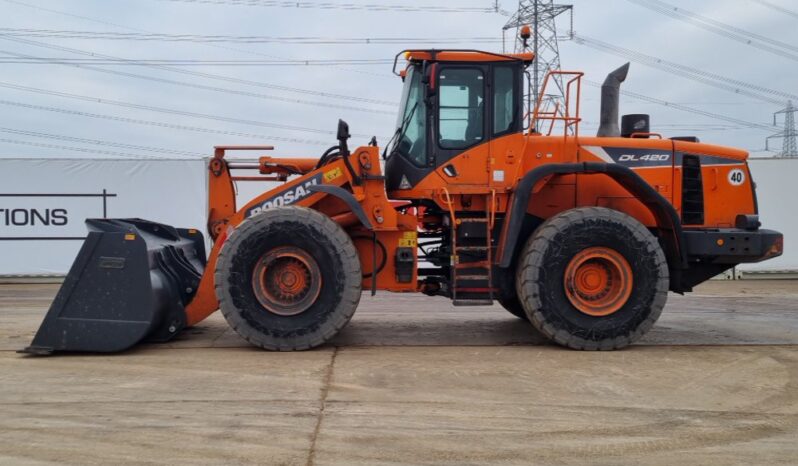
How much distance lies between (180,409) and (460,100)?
3.94 metres

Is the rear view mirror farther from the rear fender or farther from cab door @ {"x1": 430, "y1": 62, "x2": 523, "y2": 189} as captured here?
the rear fender

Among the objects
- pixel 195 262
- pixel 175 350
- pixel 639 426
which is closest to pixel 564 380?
pixel 639 426

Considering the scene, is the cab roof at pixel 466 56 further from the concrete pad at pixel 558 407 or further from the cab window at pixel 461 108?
the concrete pad at pixel 558 407

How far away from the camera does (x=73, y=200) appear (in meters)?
15.2

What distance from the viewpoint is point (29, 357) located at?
20.3 feet

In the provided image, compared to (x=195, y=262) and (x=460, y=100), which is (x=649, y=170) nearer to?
(x=460, y=100)

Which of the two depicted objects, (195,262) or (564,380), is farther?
(195,262)

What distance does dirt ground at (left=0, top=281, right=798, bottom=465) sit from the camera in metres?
3.89

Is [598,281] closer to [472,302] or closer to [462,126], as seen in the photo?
[472,302]

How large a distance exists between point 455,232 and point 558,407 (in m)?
2.50

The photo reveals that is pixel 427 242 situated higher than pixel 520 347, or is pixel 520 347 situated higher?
pixel 427 242

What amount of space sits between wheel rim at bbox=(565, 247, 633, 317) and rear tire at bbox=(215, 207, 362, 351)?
2020 mm

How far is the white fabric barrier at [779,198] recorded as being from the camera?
15.8 metres

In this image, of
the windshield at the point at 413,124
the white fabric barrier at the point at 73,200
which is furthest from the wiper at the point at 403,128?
the white fabric barrier at the point at 73,200
